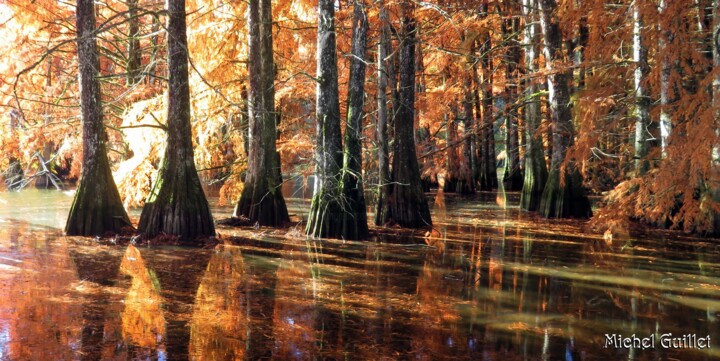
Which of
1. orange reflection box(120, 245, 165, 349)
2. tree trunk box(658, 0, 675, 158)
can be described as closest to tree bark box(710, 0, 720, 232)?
tree trunk box(658, 0, 675, 158)

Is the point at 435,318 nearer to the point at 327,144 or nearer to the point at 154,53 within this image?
the point at 327,144

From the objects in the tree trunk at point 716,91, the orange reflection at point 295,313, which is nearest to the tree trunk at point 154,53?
the orange reflection at point 295,313

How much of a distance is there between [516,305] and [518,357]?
1.71 m

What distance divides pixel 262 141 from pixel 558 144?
23.7ft

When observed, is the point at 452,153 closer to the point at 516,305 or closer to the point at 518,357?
the point at 516,305

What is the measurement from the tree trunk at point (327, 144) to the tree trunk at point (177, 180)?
1962 mm

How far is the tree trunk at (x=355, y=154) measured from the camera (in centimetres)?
1107

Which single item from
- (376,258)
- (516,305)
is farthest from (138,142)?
(516,305)

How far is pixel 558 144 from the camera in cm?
1513

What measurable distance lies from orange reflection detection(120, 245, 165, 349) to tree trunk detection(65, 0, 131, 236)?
11.0 feet

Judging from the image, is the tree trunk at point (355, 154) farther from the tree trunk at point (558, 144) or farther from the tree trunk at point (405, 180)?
the tree trunk at point (558, 144)

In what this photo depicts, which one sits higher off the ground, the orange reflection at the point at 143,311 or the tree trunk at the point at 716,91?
the tree trunk at the point at 716,91

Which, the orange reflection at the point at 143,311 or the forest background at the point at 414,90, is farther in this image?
the forest background at the point at 414,90

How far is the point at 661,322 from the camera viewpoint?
5668 mm
